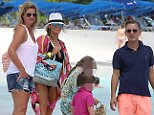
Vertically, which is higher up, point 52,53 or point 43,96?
point 52,53

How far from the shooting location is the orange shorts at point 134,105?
5586 millimetres

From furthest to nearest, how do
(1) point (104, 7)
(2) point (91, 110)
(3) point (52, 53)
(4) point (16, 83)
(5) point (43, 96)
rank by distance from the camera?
1. (1) point (104, 7)
2. (5) point (43, 96)
3. (3) point (52, 53)
4. (4) point (16, 83)
5. (2) point (91, 110)

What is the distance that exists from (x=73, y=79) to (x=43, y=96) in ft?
3.47

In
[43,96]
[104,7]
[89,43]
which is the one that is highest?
[43,96]

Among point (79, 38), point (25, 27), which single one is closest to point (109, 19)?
point (79, 38)

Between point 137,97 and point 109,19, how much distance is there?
138ft

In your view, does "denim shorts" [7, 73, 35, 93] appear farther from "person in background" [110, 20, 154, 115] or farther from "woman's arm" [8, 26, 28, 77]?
"person in background" [110, 20, 154, 115]

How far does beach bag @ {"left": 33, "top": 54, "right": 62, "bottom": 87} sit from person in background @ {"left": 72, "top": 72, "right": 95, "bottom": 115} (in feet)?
3.27

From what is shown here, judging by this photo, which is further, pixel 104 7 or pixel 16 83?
pixel 104 7

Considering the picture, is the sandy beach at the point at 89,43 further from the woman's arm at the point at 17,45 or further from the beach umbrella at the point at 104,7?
the woman's arm at the point at 17,45

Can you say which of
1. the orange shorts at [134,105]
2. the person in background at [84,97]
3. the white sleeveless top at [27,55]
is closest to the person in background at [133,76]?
the orange shorts at [134,105]

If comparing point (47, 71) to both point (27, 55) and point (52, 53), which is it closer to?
point (52, 53)

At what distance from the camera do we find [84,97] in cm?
545

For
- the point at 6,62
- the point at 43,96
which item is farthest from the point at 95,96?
the point at 6,62
